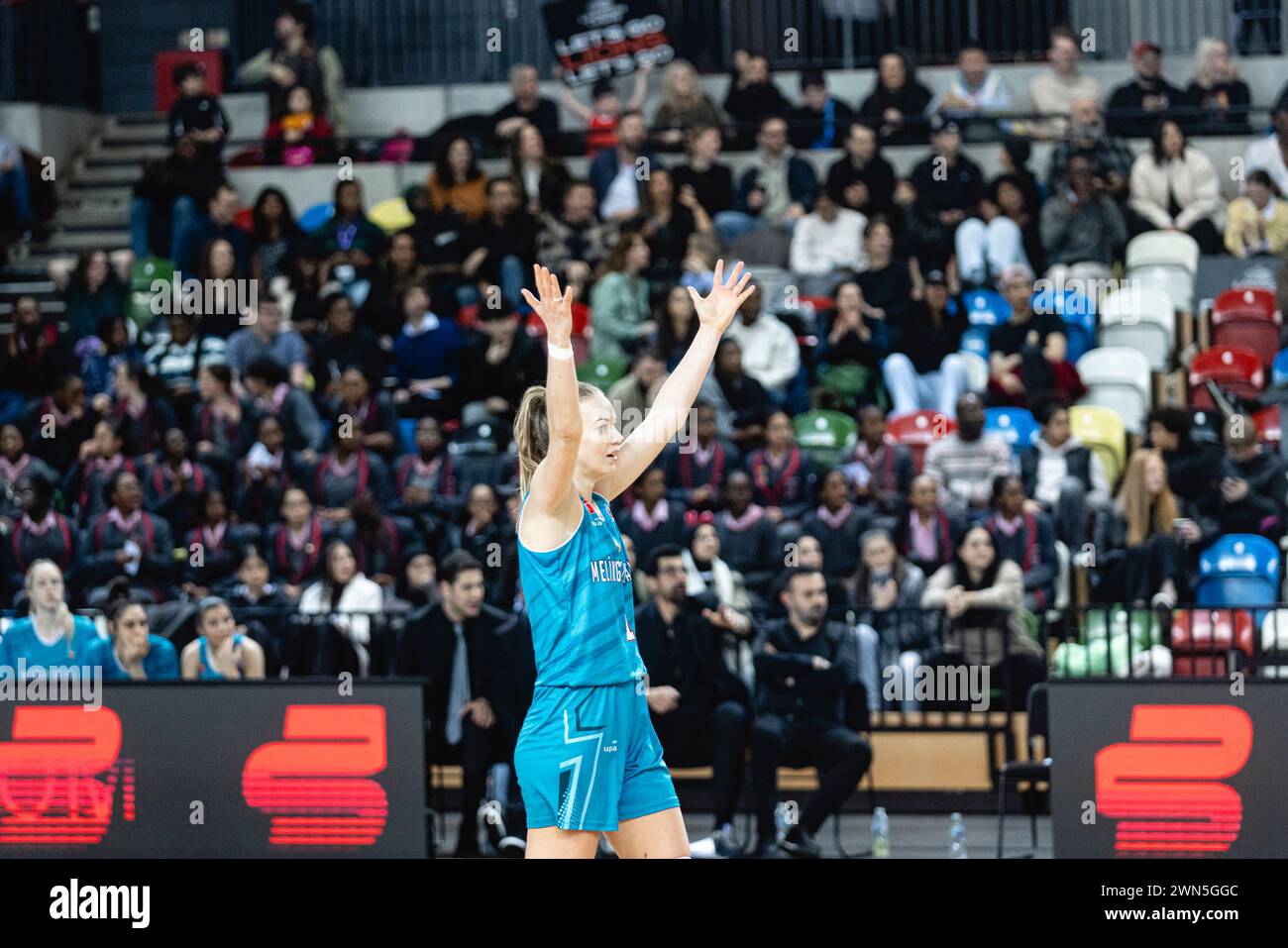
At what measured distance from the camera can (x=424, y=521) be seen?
13.1 meters

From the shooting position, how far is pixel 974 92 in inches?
673

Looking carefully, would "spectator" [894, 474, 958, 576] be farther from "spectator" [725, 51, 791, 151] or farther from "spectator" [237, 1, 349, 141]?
"spectator" [237, 1, 349, 141]

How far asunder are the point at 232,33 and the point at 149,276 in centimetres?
436

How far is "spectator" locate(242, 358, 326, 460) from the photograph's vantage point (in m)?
14.0

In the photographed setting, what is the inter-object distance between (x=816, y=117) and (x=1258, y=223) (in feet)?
12.3

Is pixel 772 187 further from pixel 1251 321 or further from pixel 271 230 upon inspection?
pixel 271 230

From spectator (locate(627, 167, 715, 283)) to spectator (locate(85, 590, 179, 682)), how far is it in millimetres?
5761

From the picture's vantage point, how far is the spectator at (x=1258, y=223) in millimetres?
15477

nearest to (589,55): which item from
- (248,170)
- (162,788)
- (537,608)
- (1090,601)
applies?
(248,170)

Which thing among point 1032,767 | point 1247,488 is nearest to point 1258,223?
point 1247,488

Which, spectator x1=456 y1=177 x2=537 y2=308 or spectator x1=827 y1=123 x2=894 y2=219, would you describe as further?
spectator x1=827 y1=123 x2=894 y2=219

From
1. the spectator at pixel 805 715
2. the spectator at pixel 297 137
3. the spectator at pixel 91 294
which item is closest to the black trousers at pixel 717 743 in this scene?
the spectator at pixel 805 715

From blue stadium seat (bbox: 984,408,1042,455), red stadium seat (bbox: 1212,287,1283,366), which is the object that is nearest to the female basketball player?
blue stadium seat (bbox: 984,408,1042,455)

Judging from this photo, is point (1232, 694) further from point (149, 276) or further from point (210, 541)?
point (149, 276)
